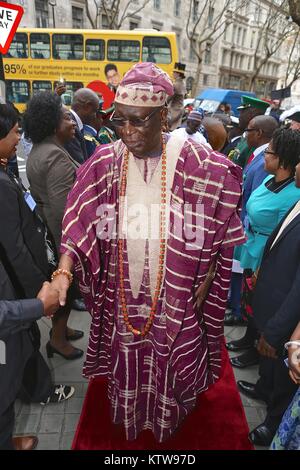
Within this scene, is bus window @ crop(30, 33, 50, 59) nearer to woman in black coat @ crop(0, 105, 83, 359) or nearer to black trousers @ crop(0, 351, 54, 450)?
woman in black coat @ crop(0, 105, 83, 359)

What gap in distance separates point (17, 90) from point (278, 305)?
1463 cm

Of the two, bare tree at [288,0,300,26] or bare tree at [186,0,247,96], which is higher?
bare tree at [186,0,247,96]

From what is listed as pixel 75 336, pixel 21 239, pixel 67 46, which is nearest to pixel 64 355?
pixel 75 336

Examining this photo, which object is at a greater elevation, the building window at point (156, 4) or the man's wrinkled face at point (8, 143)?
the building window at point (156, 4)

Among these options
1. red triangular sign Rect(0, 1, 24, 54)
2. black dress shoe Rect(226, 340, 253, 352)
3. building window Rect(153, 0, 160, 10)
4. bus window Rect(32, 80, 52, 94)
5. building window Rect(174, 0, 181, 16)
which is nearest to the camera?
black dress shoe Rect(226, 340, 253, 352)

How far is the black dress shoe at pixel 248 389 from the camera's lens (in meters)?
2.57

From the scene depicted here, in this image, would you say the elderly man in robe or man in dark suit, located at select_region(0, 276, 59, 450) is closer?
man in dark suit, located at select_region(0, 276, 59, 450)

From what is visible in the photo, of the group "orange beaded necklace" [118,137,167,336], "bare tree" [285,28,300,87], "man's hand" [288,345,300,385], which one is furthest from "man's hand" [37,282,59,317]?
"bare tree" [285,28,300,87]

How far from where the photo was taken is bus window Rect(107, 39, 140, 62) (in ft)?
41.6

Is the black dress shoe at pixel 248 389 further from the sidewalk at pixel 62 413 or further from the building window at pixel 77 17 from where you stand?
the building window at pixel 77 17

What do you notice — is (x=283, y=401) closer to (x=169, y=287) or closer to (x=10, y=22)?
(x=169, y=287)

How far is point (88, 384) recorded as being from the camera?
104 inches

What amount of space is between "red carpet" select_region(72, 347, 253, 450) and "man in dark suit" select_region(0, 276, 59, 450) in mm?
557

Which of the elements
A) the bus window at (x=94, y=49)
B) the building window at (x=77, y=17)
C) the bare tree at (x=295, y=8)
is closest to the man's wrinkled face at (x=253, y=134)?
the bare tree at (x=295, y=8)
